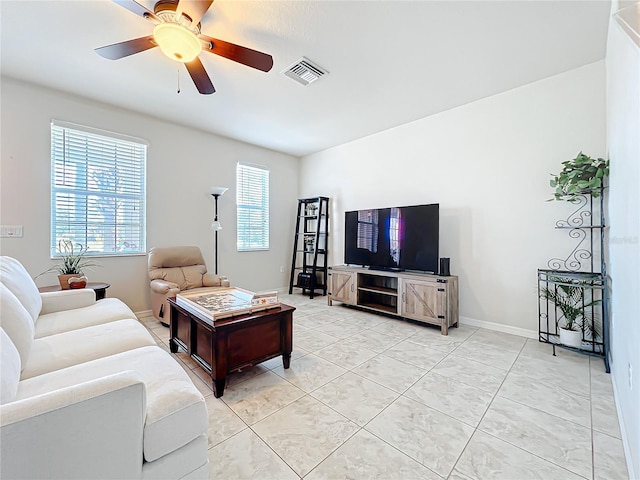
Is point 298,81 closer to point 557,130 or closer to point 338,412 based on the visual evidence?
point 557,130

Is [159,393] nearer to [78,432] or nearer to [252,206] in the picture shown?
[78,432]

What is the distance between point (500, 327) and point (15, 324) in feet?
13.1

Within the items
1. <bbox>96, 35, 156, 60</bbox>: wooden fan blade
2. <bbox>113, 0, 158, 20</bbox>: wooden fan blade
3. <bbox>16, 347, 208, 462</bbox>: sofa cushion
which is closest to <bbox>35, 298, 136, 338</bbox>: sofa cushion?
<bbox>16, 347, 208, 462</bbox>: sofa cushion

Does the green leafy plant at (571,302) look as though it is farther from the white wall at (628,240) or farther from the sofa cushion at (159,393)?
the sofa cushion at (159,393)

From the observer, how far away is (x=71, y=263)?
295cm

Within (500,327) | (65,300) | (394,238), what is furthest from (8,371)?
(500,327)

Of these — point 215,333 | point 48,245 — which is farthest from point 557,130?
point 48,245

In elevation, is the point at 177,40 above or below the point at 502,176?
above

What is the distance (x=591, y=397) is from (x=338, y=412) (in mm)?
1724

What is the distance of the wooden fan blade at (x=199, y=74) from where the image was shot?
6.93 ft

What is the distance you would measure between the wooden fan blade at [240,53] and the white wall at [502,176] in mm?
1743

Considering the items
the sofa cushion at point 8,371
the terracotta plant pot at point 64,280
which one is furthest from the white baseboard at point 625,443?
the terracotta plant pot at point 64,280

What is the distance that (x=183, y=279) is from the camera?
3588 mm

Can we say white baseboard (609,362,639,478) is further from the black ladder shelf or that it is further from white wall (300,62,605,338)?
the black ladder shelf
